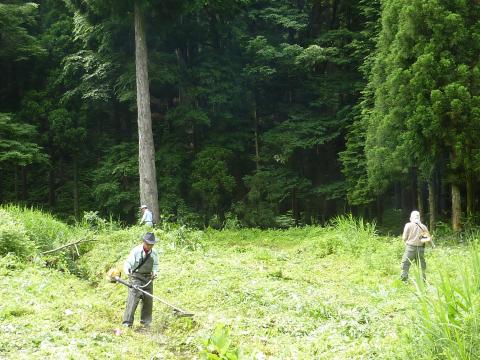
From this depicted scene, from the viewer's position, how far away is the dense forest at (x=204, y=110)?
59.6ft

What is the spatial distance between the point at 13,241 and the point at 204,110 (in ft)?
42.1

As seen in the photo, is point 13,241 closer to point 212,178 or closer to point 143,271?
point 143,271

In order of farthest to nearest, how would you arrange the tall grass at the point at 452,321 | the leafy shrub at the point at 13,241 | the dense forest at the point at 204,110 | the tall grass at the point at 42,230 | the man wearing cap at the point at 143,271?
the dense forest at the point at 204,110
the tall grass at the point at 42,230
the leafy shrub at the point at 13,241
the man wearing cap at the point at 143,271
the tall grass at the point at 452,321

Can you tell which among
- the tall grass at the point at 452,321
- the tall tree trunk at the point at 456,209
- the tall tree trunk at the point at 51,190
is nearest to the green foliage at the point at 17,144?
the tall tree trunk at the point at 51,190

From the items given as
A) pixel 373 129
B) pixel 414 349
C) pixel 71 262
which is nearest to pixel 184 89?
pixel 373 129

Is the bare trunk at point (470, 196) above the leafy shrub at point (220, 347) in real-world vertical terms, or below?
above

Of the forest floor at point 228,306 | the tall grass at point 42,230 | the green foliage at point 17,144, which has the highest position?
the green foliage at point 17,144

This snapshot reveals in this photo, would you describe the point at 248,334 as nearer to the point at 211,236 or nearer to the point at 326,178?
the point at 211,236

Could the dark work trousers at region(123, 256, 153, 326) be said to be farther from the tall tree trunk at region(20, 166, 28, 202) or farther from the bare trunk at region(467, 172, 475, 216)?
the tall tree trunk at region(20, 166, 28, 202)

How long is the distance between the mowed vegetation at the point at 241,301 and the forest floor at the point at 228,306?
0.02 m

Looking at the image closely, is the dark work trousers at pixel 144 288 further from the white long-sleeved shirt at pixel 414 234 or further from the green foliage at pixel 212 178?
the green foliage at pixel 212 178

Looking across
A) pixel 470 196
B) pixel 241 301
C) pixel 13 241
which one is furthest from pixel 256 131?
pixel 241 301

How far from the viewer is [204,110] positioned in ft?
71.8

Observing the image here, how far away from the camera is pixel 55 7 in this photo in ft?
83.0
